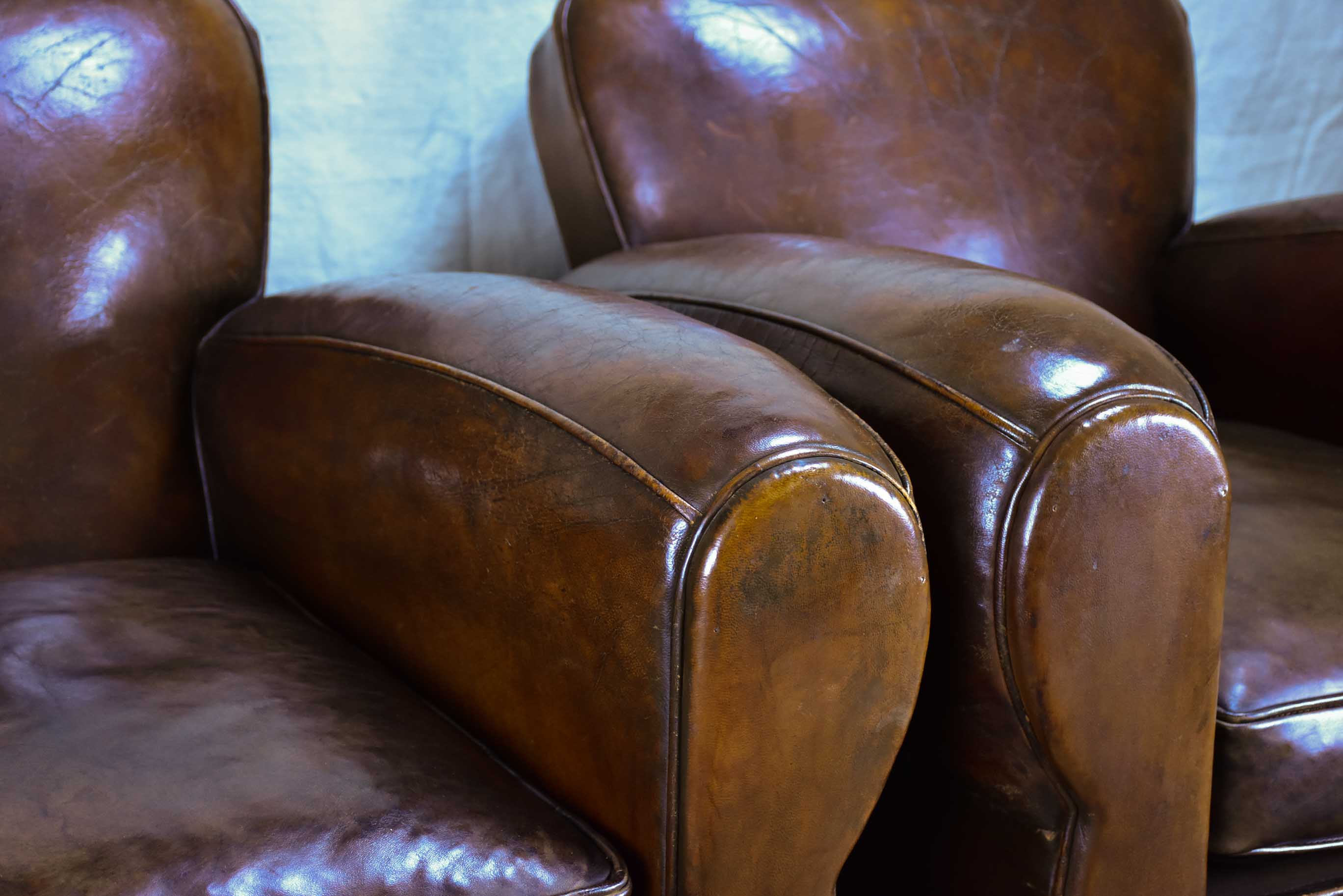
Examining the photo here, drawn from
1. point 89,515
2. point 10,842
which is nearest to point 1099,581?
point 10,842

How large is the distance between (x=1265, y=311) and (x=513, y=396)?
0.94m

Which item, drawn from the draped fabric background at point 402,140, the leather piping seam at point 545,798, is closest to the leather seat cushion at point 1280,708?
the leather piping seam at point 545,798

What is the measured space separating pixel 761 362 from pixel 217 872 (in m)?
0.36

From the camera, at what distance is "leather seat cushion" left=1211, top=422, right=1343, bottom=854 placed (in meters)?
0.73

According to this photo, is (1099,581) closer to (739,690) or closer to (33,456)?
(739,690)

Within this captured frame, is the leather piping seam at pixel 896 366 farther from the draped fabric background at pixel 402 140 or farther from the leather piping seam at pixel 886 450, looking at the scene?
the draped fabric background at pixel 402 140

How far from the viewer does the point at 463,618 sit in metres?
0.67

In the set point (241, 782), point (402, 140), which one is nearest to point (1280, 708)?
point (241, 782)

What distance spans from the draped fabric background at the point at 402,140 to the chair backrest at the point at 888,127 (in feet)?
0.78

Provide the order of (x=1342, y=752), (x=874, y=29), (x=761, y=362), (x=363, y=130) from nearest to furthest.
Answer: (x=761, y=362) < (x=1342, y=752) < (x=874, y=29) < (x=363, y=130)

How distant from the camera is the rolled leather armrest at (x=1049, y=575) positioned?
2.03ft

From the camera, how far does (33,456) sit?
0.95 meters

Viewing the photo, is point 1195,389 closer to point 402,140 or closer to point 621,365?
point 621,365

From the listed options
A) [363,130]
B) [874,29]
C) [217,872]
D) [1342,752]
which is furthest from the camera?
[363,130]
